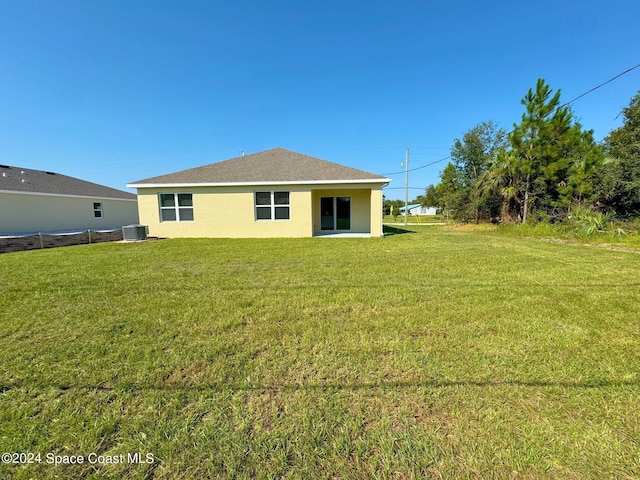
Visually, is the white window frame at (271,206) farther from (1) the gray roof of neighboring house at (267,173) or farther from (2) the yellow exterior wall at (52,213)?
(2) the yellow exterior wall at (52,213)

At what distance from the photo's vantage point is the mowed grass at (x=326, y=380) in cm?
164

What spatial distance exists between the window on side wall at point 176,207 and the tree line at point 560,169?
17.8 meters

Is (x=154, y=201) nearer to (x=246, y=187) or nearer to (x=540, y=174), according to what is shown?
(x=246, y=187)

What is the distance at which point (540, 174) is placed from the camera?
15.3 metres

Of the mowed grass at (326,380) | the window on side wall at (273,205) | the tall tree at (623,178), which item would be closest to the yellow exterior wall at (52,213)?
the window on side wall at (273,205)

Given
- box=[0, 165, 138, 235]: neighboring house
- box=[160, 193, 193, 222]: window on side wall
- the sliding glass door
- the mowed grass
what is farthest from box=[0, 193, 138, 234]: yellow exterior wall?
the sliding glass door

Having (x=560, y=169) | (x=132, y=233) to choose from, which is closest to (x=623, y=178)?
(x=560, y=169)

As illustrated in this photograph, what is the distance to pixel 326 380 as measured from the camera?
7.67 ft

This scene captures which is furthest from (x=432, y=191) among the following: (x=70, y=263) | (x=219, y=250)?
(x=70, y=263)

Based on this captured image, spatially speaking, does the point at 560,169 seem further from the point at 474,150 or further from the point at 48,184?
the point at 48,184

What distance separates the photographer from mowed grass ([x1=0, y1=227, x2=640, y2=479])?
1.64 m

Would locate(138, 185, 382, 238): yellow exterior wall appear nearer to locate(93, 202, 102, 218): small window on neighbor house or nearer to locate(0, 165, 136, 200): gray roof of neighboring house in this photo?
locate(0, 165, 136, 200): gray roof of neighboring house

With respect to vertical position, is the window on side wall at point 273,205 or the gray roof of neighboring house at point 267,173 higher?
the gray roof of neighboring house at point 267,173

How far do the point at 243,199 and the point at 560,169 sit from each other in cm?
1624
